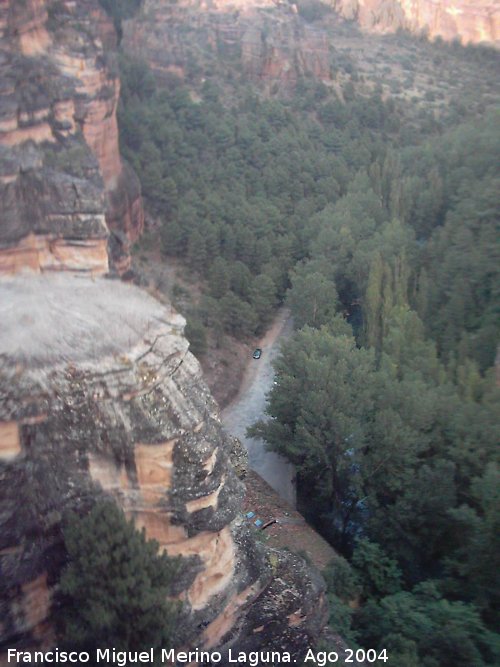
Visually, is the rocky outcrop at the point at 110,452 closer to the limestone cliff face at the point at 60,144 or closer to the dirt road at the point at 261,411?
the limestone cliff face at the point at 60,144

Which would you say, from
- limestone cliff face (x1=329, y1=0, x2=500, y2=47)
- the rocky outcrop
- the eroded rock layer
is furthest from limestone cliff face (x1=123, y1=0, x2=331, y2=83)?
the rocky outcrop

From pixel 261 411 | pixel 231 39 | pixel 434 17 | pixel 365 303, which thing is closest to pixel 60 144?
pixel 261 411

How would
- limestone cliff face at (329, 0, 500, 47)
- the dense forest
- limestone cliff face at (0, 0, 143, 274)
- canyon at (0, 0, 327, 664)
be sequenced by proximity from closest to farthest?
canyon at (0, 0, 327, 664), the dense forest, limestone cliff face at (0, 0, 143, 274), limestone cliff face at (329, 0, 500, 47)

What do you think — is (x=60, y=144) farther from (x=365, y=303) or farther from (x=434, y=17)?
(x=434, y=17)

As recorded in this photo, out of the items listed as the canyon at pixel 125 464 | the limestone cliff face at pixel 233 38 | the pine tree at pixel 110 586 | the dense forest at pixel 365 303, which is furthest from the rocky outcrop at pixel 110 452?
the limestone cliff face at pixel 233 38

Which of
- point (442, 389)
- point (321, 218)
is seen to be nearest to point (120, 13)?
point (321, 218)

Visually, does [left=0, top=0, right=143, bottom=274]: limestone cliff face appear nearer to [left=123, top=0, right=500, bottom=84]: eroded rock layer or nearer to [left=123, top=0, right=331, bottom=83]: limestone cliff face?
[left=123, top=0, right=500, bottom=84]: eroded rock layer

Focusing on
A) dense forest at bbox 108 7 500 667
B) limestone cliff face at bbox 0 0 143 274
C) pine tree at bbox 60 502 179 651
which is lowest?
dense forest at bbox 108 7 500 667
